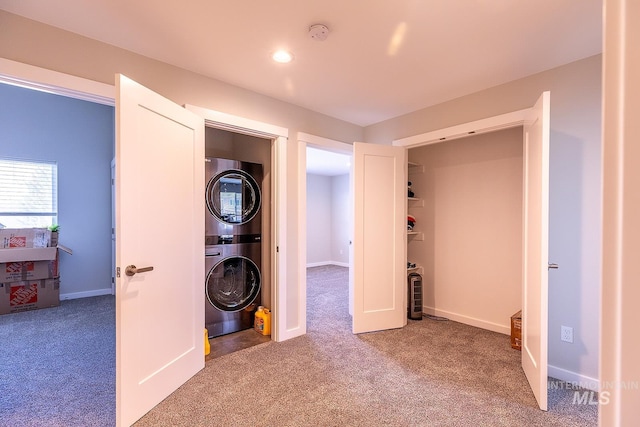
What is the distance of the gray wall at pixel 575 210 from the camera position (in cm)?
214

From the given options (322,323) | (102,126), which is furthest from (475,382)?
(102,126)

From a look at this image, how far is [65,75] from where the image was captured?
1843 mm

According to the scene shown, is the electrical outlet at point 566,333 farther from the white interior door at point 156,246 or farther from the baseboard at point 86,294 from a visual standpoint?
the baseboard at point 86,294

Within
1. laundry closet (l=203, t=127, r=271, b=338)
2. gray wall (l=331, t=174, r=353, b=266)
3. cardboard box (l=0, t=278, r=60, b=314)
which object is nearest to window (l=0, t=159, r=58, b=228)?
cardboard box (l=0, t=278, r=60, b=314)

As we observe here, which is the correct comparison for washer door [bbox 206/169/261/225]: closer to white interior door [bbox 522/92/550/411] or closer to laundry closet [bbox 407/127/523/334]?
laundry closet [bbox 407/127/523/334]

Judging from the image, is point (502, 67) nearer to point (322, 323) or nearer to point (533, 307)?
point (533, 307)

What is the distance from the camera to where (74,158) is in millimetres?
4496

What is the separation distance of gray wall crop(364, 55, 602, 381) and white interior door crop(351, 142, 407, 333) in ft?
4.32

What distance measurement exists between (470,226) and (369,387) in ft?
7.21

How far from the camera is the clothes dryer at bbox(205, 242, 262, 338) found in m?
2.99

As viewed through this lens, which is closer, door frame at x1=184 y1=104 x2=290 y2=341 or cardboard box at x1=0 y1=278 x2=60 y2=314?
door frame at x1=184 y1=104 x2=290 y2=341

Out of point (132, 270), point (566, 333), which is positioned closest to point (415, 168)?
point (566, 333)

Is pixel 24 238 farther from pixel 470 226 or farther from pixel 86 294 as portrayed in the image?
pixel 470 226

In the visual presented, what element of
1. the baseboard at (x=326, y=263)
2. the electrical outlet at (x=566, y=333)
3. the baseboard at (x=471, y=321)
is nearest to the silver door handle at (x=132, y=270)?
the electrical outlet at (x=566, y=333)
